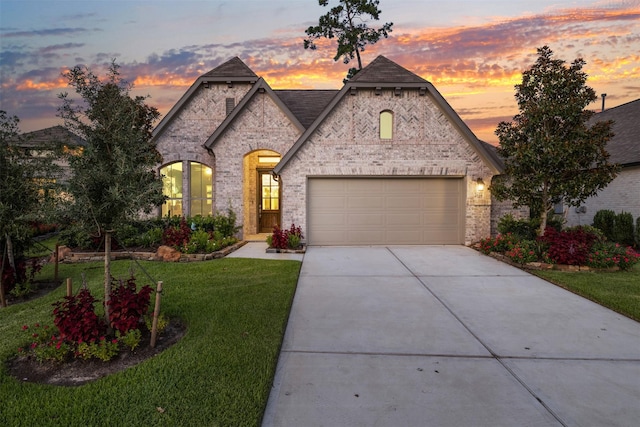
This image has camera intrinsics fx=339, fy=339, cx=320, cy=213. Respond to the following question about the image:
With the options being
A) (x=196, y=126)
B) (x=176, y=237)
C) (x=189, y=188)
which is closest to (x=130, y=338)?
(x=176, y=237)

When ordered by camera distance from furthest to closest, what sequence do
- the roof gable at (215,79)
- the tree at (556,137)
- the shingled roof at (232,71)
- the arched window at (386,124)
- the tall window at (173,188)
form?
the shingled roof at (232,71)
the tall window at (173,188)
the roof gable at (215,79)
the arched window at (386,124)
the tree at (556,137)

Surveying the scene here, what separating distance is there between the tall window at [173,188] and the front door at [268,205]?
3.22 m

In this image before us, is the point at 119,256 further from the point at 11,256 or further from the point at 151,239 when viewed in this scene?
the point at 11,256

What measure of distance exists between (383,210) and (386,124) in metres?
3.04

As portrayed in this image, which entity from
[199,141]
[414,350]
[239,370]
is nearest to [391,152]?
[199,141]

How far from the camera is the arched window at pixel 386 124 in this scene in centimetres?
1189

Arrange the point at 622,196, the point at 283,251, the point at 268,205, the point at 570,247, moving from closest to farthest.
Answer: the point at 570,247 → the point at 283,251 → the point at 622,196 → the point at 268,205

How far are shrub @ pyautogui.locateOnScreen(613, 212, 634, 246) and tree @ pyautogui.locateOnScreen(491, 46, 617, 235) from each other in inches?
188

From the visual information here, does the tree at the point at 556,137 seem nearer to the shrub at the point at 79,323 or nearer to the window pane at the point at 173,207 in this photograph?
the shrub at the point at 79,323

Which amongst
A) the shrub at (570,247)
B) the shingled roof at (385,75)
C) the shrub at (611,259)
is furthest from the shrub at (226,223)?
the shrub at (611,259)

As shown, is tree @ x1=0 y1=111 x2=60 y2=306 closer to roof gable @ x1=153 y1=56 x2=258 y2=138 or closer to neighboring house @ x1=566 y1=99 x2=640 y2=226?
roof gable @ x1=153 y1=56 x2=258 y2=138

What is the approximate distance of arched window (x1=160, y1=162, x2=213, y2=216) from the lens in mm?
13492

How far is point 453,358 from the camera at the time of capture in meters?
3.94

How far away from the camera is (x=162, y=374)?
11.4 feet
